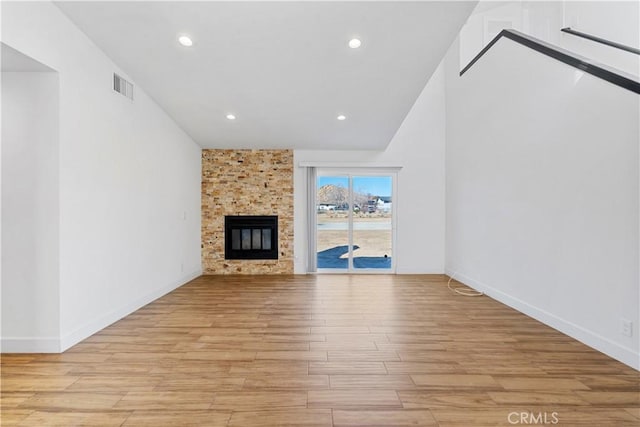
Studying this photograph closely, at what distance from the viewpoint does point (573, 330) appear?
10.4 ft

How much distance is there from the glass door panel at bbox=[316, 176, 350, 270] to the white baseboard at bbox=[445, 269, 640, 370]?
9.05ft

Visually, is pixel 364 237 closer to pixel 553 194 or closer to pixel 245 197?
pixel 245 197

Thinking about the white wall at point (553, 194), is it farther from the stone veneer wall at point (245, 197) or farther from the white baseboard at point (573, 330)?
the stone veneer wall at point (245, 197)

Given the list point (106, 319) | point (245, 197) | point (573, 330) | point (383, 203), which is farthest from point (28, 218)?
point (383, 203)

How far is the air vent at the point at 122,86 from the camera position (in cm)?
376

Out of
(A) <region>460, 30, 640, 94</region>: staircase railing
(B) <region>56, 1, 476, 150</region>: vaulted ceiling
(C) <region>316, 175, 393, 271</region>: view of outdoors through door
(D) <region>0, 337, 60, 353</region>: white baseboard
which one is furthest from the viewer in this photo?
(C) <region>316, 175, 393, 271</region>: view of outdoors through door

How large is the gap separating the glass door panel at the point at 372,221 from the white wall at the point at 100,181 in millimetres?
3443

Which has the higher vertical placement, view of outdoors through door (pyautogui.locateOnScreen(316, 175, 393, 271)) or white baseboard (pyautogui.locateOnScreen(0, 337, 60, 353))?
view of outdoors through door (pyautogui.locateOnScreen(316, 175, 393, 271))

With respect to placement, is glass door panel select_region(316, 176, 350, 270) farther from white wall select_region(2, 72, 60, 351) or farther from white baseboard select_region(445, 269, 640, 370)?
white wall select_region(2, 72, 60, 351)

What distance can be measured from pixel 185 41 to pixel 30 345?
10.4 feet

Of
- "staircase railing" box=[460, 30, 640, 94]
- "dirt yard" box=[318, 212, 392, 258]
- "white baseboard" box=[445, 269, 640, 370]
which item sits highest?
"staircase railing" box=[460, 30, 640, 94]

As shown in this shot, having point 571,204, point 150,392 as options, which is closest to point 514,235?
point 571,204

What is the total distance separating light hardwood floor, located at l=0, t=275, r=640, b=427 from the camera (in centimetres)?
197
